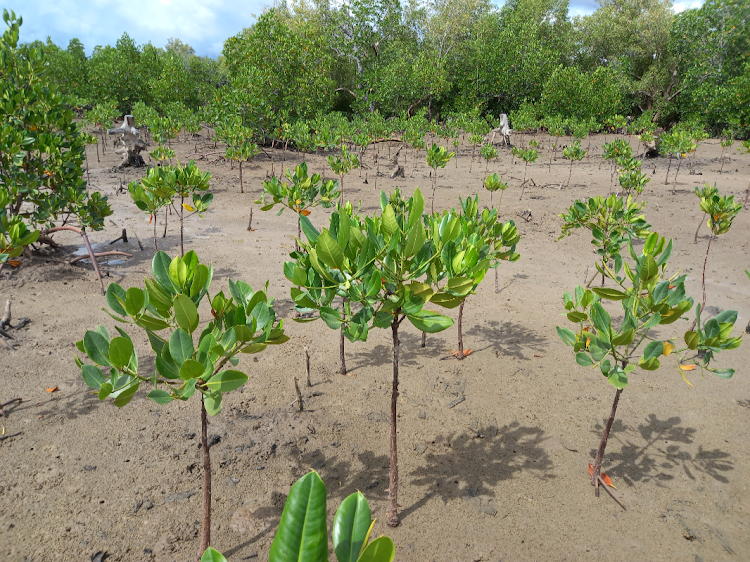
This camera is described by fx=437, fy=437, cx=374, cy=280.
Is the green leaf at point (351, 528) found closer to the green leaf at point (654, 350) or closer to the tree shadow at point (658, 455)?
the green leaf at point (654, 350)

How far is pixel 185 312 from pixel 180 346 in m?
0.16

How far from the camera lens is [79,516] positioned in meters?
2.89

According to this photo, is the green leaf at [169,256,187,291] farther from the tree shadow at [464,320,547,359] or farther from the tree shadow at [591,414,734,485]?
the tree shadow at [464,320,547,359]

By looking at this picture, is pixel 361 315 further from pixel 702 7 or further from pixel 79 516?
pixel 702 7

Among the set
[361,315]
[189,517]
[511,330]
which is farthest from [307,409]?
[511,330]

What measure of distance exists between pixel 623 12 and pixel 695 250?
99.5 feet

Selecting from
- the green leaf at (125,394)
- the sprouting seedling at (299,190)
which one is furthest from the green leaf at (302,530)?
the sprouting seedling at (299,190)

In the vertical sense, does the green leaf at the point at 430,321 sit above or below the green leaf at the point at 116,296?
below

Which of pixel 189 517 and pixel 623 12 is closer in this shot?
pixel 189 517

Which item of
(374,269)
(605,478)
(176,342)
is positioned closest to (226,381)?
(176,342)

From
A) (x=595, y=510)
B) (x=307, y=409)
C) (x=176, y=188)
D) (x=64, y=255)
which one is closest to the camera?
(x=595, y=510)

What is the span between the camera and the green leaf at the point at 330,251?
181 cm

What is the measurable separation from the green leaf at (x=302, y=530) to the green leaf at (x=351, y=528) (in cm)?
5

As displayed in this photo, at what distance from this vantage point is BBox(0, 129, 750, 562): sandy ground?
286 cm
